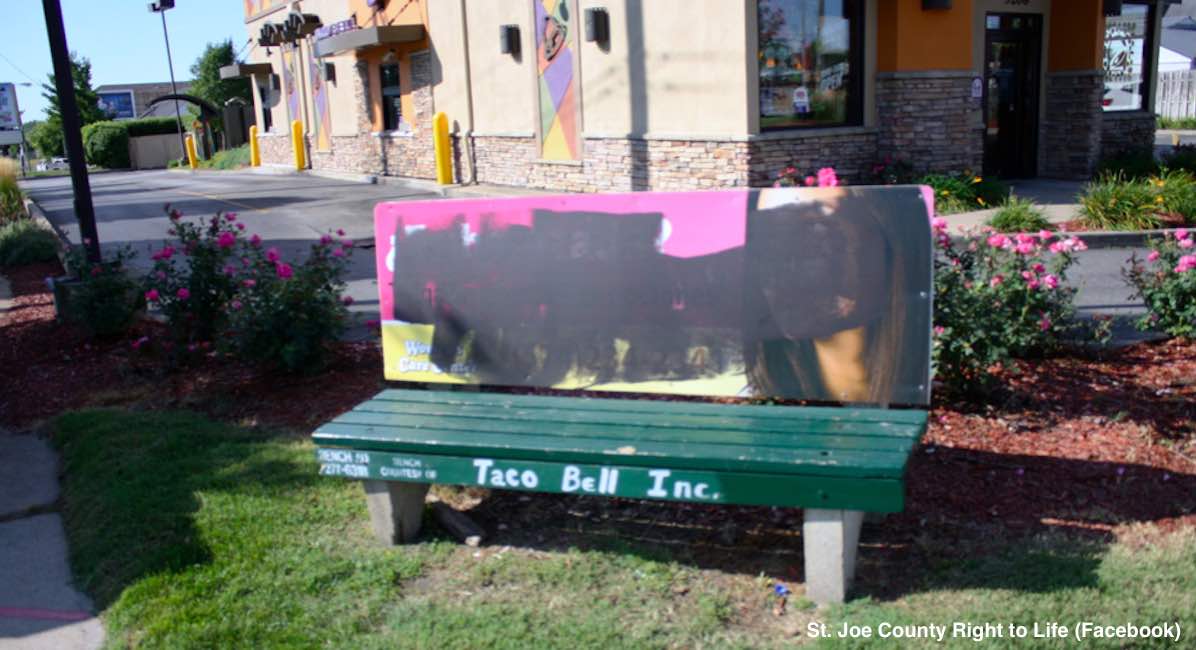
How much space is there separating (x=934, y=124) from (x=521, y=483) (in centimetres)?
1154

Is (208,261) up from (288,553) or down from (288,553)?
up

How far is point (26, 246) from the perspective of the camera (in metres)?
14.2

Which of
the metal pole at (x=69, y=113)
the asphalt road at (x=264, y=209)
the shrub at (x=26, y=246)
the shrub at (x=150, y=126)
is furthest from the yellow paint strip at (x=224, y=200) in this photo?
the shrub at (x=150, y=126)

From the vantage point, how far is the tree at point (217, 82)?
5053 cm

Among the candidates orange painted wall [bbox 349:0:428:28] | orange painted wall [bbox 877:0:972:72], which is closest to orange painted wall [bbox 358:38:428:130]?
orange painted wall [bbox 349:0:428:28]

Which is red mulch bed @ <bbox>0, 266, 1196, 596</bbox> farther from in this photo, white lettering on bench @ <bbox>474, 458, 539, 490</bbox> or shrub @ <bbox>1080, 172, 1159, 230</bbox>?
shrub @ <bbox>1080, 172, 1159, 230</bbox>

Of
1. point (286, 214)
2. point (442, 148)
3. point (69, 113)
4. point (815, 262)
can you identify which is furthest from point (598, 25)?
point (815, 262)

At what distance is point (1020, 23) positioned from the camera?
15930 mm

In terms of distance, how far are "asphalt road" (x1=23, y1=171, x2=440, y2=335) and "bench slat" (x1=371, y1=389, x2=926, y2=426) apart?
381cm

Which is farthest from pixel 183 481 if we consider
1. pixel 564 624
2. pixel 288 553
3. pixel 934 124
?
pixel 934 124

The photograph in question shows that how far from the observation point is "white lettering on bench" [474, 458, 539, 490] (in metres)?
4.00

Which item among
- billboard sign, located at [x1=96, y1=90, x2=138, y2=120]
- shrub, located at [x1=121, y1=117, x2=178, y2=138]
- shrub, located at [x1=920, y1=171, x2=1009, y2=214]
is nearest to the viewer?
shrub, located at [x1=920, y1=171, x2=1009, y2=214]

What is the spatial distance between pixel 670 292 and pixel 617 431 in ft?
2.73

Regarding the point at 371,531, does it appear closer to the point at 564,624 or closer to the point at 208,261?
the point at 564,624
